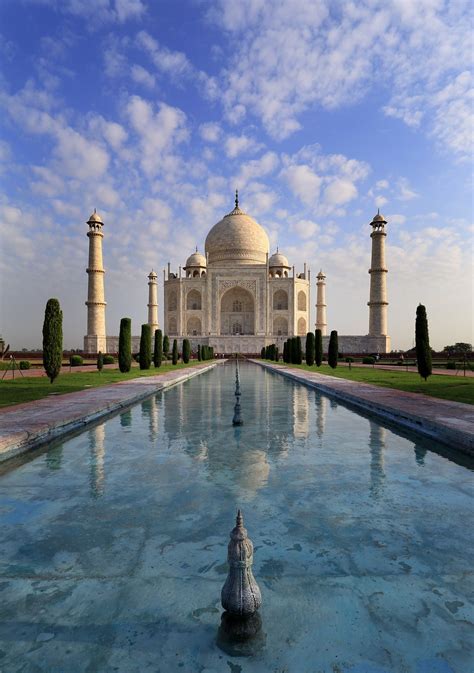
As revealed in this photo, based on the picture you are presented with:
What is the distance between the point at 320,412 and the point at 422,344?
22.5 feet

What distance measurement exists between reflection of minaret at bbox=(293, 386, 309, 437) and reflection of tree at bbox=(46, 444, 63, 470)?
253cm

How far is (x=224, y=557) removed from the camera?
2148 mm

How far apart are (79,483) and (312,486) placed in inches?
69.2

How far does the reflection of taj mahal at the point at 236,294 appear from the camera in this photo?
40.6m

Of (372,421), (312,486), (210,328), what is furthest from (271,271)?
(312,486)

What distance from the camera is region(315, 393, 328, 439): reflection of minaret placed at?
5.39 meters

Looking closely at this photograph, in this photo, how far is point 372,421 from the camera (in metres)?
5.96

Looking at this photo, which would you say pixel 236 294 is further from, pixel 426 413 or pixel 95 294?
pixel 426 413

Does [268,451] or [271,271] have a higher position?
[271,271]

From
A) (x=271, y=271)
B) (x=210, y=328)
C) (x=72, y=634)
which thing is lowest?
(x=72, y=634)

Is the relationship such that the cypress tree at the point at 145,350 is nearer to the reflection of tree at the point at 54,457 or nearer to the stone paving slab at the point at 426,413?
the stone paving slab at the point at 426,413

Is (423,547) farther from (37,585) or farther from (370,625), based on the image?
(37,585)

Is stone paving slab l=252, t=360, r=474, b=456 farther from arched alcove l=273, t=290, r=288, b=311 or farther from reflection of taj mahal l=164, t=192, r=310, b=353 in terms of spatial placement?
arched alcove l=273, t=290, r=288, b=311

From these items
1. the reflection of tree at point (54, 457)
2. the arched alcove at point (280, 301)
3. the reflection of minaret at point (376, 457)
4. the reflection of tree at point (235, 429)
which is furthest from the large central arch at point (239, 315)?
the reflection of tree at point (54, 457)
